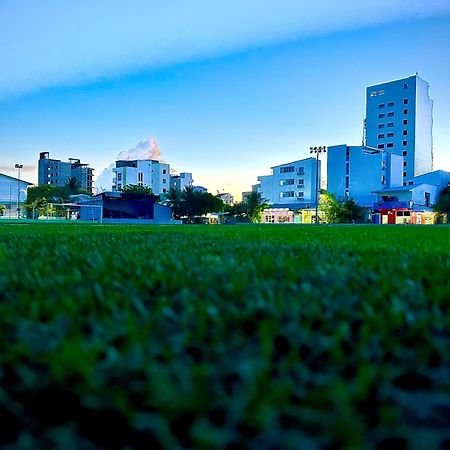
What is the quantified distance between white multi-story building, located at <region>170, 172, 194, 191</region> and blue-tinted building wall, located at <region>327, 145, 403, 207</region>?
47758 millimetres

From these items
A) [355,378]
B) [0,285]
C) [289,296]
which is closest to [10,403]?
[355,378]

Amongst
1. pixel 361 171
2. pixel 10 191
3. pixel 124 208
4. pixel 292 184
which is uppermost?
pixel 361 171

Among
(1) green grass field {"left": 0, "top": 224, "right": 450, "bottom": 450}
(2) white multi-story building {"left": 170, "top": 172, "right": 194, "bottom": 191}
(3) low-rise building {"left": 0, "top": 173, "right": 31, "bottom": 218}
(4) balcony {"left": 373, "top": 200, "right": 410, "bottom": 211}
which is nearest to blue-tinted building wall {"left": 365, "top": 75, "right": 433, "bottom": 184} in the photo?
(4) balcony {"left": 373, "top": 200, "right": 410, "bottom": 211}

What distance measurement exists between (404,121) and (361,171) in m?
21.1

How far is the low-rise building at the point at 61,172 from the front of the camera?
120m

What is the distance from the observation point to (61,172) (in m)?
121

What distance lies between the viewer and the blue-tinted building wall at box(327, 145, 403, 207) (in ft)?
223

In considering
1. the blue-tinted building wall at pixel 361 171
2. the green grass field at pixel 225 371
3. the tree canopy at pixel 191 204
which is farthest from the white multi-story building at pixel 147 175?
the green grass field at pixel 225 371

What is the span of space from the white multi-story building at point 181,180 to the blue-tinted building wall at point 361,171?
47.8m

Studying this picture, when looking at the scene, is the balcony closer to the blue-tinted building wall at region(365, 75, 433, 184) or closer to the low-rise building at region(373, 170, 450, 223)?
the low-rise building at region(373, 170, 450, 223)

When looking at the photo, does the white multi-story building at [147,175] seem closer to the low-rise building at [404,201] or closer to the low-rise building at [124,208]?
the low-rise building at [124,208]

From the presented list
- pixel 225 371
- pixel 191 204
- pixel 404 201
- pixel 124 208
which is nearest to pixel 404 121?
pixel 404 201

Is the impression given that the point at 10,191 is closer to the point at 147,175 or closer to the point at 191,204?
the point at 191,204

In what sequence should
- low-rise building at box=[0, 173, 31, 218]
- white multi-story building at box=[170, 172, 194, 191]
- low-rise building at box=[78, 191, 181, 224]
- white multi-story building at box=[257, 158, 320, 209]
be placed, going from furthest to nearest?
white multi-story building at box=[170, 172, 194, 191], white multi-story building at box=[257, 158, 320, 209], low-rise building at box=[0, 173, 31, 218], low-rise building at box=[78, 191, 181, 224]
